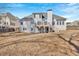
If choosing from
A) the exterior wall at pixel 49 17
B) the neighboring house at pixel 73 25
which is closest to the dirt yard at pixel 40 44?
the neighboring house at pixel 73 25

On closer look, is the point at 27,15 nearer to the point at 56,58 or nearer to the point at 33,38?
the point at 33,38

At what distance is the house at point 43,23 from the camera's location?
188 centimetres

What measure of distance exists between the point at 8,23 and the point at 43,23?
39 centimetres

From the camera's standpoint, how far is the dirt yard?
187 centimetres

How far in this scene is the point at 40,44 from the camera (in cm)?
189

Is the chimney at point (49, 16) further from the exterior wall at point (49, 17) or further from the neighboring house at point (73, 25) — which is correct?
the neighboring house at point (73, 25)

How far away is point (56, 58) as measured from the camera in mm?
1871

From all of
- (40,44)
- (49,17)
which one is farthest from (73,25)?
(40,44)

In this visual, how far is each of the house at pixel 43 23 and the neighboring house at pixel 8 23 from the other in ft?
0.22

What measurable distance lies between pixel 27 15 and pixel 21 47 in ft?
1.17

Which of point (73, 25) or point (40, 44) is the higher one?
point (73, 25)

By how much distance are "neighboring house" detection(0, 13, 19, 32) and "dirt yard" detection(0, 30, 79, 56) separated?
58 millimetres

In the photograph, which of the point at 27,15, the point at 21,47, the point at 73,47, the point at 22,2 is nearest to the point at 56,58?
the point at 73,47

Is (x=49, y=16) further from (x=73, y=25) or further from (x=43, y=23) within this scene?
(x=73, y=25)
